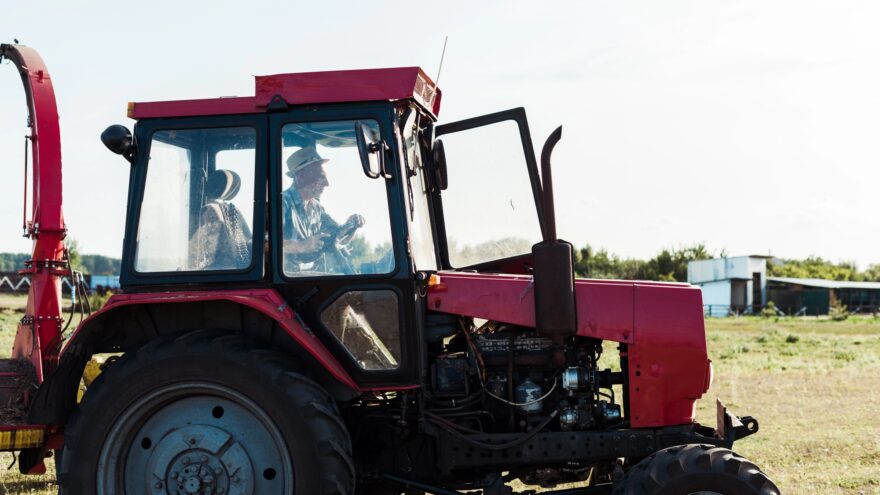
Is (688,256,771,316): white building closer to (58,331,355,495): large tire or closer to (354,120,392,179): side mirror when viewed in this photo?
(354,120,392,179): side mirror

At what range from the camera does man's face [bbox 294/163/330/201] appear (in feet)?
19.1

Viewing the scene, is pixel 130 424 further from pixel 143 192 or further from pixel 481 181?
pixel 481 181

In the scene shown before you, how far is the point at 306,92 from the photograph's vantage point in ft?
19.3

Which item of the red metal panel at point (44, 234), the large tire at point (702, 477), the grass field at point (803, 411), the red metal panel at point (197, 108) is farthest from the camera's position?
the grass field at point (803, 411)

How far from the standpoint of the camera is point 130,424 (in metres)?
5.62

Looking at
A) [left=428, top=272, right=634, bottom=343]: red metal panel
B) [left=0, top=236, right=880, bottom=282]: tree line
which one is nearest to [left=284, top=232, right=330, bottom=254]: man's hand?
[left=428, top=272, right=634, bottom=343]: red metal panel

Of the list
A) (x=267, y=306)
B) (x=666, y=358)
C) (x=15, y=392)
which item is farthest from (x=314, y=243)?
(x=15, y=392)

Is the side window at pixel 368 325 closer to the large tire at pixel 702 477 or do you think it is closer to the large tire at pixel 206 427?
the large tire at pixel 206 427

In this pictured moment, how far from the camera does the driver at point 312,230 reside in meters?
5.76

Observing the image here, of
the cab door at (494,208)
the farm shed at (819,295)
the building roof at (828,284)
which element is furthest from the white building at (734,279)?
the cab door at (494,208)

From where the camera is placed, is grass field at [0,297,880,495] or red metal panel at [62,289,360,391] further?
grass field at [0,297,880,495]

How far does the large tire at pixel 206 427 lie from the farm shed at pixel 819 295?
5677 cm

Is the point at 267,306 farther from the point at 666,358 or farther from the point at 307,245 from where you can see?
the point at 666,358

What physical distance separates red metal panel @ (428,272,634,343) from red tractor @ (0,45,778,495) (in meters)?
0.01
